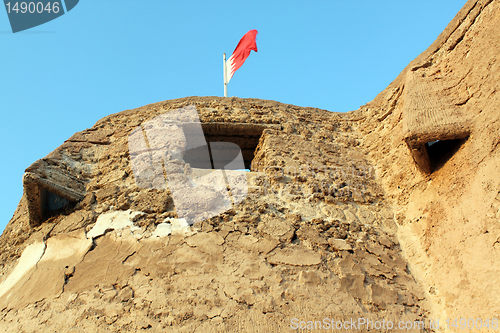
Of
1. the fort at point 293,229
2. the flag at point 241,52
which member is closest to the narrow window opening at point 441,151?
the fort at point 293,229

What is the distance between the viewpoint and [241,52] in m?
6.54

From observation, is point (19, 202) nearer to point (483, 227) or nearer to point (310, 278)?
point (310, 278)

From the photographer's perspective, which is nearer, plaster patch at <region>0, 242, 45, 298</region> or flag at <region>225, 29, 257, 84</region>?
plaster patch at <region>0, 242, 45, 298</region>

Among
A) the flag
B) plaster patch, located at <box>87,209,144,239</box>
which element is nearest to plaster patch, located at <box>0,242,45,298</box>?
plaster patch, located at <box>87,209,144,239</box>

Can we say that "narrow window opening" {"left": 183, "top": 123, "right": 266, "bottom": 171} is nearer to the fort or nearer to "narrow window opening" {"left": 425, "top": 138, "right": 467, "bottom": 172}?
the fort

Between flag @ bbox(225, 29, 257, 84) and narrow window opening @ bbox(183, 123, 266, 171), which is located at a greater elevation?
flag @ bbox(225, 29, 257, 84)

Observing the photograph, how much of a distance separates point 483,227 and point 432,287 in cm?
57

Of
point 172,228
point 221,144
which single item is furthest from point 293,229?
point 221,144

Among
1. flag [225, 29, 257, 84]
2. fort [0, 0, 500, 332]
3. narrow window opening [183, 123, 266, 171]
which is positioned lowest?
fort [0, 0, 500, 332]

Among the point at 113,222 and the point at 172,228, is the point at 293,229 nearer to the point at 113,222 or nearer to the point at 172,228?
the point at 172,228

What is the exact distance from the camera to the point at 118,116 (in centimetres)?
468

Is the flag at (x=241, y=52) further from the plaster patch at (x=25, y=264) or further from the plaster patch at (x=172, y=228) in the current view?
the plaster patch at (x=25, y=264)

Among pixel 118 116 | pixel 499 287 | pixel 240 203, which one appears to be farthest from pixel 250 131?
pixel 499 287

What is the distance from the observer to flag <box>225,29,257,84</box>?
644 cm
